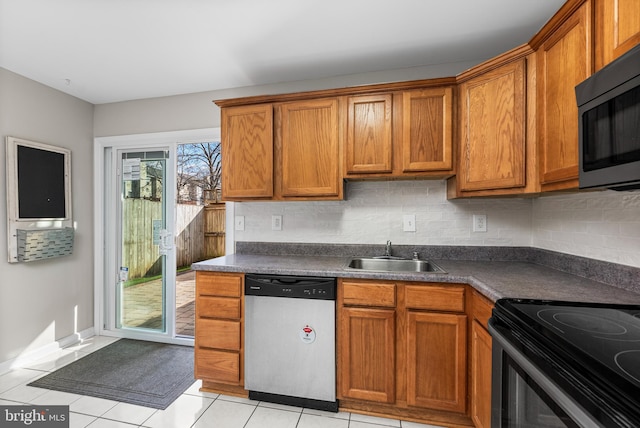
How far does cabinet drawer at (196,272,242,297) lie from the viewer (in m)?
2.05

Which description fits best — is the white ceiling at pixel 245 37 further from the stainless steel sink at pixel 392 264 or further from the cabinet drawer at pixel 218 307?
the cabinet drawer at pixel 218 307

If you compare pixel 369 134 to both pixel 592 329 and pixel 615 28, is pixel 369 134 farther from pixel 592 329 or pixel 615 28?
pixel 592 329

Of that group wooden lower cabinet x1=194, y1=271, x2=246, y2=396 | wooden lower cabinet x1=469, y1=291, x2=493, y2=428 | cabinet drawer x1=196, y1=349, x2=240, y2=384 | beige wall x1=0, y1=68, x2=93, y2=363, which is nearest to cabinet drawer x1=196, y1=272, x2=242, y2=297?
wooden lower cabinet x1=194, y1=271, x2=246, y2=396

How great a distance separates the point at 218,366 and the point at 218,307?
1.36ft

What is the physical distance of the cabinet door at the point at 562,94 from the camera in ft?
4.33

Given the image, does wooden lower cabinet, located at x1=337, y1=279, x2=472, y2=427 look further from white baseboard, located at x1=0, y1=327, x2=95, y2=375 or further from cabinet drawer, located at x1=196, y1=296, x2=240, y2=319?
white baseboard, located at x1=0, y1=327, x2=95, y2=375

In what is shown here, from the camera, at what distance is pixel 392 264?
2342mm

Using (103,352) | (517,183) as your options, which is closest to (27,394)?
(103,352)

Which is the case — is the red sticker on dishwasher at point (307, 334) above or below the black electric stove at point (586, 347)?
below

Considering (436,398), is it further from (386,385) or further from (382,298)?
(382,298)

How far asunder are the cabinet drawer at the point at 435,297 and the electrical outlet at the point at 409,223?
2.35 ft

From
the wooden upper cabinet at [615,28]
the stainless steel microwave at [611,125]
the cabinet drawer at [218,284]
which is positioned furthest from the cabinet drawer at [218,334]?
the wooden upper cabinet at [615,28]

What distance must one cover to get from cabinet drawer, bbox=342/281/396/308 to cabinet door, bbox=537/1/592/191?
1.04 m

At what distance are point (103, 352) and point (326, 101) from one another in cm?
301
